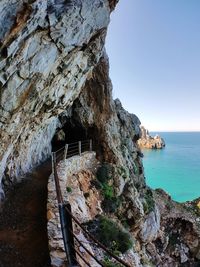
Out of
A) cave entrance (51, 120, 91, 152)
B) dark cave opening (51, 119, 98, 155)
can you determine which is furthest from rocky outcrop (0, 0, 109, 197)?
cave entrance (51, 120, 91, 152)

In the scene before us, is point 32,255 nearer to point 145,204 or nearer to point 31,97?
point 31,97

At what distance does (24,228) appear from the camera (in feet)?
26.8

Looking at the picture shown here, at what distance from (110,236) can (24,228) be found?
146 inches

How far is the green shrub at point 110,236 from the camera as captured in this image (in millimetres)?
10258

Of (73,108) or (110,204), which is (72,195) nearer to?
(110,204)

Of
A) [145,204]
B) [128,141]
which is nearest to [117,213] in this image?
[145,204]

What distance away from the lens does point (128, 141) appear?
25.7 meters

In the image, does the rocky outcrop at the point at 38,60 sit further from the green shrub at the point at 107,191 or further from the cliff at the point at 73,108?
the green shrub at the point at 107,191

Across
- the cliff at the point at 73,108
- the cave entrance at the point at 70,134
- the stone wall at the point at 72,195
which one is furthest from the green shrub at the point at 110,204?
the cave entrance at the point at 70,134

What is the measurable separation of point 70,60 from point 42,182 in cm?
574

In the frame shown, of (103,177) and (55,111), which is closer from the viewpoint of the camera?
(55,111)

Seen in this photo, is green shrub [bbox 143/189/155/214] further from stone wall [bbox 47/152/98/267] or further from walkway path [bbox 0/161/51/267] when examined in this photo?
walkway path [bbox 0/161/51/267]

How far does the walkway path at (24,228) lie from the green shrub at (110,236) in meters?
2.39

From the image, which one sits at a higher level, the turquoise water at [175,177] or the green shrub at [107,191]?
the green shrub at [107,191]
